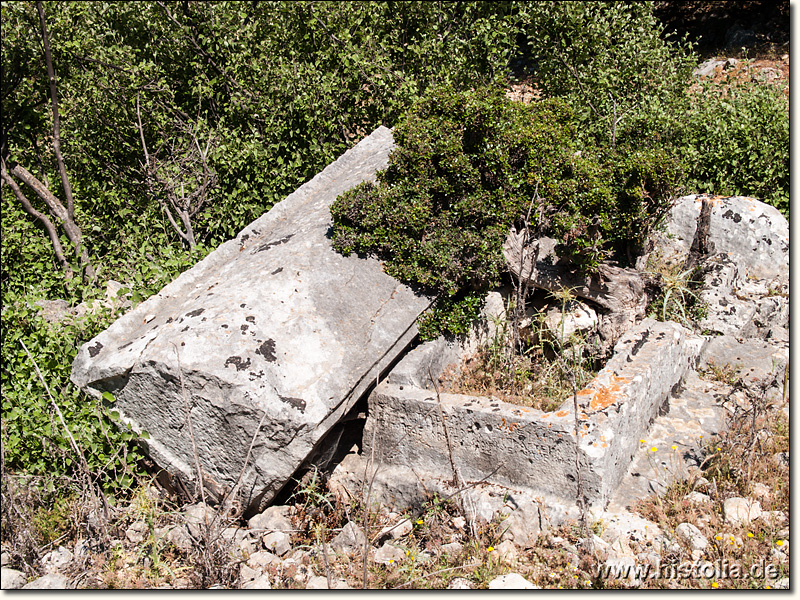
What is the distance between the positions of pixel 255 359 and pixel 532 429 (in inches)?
67.4

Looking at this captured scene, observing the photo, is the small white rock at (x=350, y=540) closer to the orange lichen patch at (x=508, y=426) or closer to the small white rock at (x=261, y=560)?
the small white rock at (x=261, y=560)

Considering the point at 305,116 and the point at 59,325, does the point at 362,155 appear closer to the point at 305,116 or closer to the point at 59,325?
the point at 305,116

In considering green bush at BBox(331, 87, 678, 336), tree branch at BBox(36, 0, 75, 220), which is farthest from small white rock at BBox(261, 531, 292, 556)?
tree branch at BBox(36, 0, 75, 220)

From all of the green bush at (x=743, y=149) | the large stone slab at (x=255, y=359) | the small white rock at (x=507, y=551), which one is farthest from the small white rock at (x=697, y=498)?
the green bush at (x=743, y=149)

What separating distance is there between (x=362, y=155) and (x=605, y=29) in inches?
121

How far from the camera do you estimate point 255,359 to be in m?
3.98

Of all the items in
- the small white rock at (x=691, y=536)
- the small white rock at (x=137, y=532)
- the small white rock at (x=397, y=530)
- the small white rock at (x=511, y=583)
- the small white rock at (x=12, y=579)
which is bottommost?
the small white rock at (x=397, y=530)

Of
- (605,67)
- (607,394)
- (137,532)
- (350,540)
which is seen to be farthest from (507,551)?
(605,67)

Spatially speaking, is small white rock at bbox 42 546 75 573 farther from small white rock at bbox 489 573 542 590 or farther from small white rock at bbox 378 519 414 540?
small white rock at bbox 489 573 542 590

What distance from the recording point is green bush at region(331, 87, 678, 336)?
4.93 m

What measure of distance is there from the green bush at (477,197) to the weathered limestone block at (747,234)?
0.63 metres

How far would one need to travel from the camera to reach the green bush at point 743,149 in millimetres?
6406

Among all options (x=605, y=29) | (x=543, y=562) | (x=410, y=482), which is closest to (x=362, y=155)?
(x=605, y=29)

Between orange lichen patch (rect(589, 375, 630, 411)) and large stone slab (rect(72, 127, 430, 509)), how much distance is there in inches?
53.6
